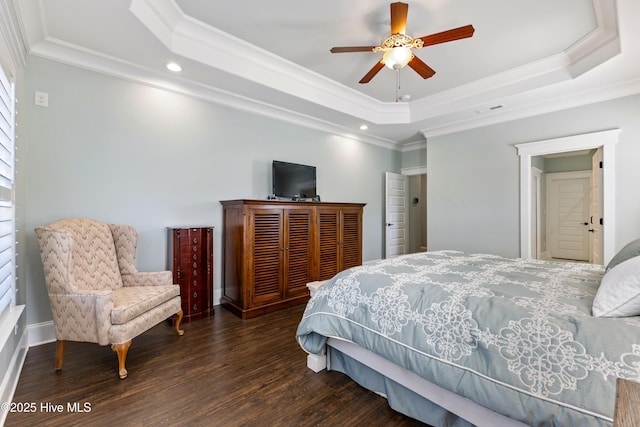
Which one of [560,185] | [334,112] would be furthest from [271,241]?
[560,185]

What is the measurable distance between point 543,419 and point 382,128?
4.44 m

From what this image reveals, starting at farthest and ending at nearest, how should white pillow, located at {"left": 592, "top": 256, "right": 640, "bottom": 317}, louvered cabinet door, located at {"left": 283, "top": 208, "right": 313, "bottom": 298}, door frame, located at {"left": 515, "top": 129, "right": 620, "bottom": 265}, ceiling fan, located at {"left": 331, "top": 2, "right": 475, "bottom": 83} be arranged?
louvered cabinet door, located at {"left": 283, "top": 208, "right": 313, "bottom": 298}, door frame, located at {"left": 515, "top": 129, "right": 620, "bottom": 265}, ceiling fan, located at {"left": 331, "top": 2, "right": 475, "bottom": 83}, white pillow, located at {"left": 592, "top": 256, "right": 640, "bottom": 317}

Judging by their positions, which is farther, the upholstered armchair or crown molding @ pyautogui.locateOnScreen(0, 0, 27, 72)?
the upholstered armchair

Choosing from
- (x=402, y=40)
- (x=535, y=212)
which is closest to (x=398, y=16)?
(x=402, y=40)

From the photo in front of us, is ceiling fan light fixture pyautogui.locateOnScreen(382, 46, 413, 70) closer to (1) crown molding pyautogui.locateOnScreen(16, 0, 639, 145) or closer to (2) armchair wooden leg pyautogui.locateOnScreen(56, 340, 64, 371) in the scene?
(1) crown molding pyautogui.locateOnScreen(16, 0, 639, 145)

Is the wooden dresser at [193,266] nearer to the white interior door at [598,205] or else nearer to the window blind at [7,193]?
the window blind at [7,193]

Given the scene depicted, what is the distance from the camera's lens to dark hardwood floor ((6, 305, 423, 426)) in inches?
64.1

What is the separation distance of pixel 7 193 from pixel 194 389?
1873mm

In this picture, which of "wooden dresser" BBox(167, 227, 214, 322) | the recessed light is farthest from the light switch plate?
"wooden dresser" BBox(167, 227, 214, 322)

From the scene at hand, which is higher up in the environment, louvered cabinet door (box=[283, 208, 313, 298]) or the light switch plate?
the light switch plate

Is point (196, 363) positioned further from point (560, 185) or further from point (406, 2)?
point (560, 185)

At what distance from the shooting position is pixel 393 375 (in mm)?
1672

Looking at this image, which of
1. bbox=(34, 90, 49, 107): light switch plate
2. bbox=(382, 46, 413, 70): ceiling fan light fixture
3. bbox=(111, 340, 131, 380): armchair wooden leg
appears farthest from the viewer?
bbox=(34, 90, 49, 107): light switch plate

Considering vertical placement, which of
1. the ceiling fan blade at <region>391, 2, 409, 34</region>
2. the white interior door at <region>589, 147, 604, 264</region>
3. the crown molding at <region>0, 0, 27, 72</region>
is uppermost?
the ceiling fan blade at <region>391, 2, 409, 34</region>
